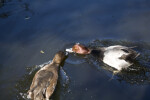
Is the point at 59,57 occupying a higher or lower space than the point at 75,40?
lower

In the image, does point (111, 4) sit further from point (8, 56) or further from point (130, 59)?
point (8, 56)

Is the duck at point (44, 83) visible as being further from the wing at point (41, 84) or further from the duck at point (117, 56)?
the duck at point (117, 56)

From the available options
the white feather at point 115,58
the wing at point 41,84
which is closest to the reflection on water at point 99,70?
the white feather at point 115,58

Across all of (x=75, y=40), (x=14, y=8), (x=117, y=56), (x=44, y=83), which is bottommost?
(x=44, y=83)

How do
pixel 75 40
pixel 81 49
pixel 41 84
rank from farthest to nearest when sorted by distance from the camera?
pixel 75 40, pixel 81 49, pixel 41 84

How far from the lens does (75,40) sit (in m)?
7.12

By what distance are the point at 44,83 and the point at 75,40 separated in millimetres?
2147

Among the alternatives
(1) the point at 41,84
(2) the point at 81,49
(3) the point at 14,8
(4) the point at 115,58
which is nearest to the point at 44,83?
(1) the point at 41,84

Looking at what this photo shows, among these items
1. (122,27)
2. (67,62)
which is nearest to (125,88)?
(67,62)

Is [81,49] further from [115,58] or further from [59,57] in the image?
[115,58]

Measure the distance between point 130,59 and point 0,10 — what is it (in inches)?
189

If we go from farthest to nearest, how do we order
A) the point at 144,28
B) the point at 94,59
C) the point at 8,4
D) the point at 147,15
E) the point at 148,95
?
the point at 8,4, the point at 147,15, the point at 144,28, the point at 94,59, the point at 148,95

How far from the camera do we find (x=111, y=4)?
27.7ft

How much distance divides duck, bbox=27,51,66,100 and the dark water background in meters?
0.22
